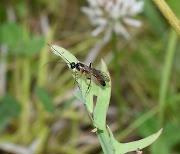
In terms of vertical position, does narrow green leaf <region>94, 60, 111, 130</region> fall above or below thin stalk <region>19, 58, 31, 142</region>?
below

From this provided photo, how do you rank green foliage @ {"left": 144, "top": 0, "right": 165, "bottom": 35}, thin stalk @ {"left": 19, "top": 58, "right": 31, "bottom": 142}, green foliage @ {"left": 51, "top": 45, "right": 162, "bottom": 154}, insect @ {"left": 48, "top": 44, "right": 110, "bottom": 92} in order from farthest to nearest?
green foliage @ {"left": 144, "top": 0, "right": 165, "bottom": 35} → thin stalk @ {"left": 19, "top": 58, "right": 31, "bottom": 142} → insect @ {"left": 48, "top": 44, "right": 110, "bottom": 92} → green foliage @ {"left": 51, "top": 45, "right": 162, "bottom": 154}

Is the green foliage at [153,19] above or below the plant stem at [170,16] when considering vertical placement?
above

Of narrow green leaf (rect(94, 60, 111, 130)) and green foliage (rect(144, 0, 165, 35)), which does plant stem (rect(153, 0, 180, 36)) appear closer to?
narrow green leaf (rect(94, 60, 111, 130))

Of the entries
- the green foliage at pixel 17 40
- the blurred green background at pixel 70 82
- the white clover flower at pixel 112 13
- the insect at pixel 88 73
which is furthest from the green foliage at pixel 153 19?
the insect at pixel 88 73

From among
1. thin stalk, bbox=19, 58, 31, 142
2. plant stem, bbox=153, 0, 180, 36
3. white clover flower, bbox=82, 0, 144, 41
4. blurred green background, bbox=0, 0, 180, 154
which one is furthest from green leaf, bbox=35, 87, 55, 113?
plant stem, bbox=153, 0, 180, 36

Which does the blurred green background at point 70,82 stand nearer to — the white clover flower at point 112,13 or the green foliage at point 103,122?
the white clover flower at point 112,13

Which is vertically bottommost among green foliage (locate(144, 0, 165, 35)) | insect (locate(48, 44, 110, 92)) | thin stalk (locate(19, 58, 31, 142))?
insect (locate(48, 44, 110, 92))

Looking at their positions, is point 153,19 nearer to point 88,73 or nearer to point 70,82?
point 70,82

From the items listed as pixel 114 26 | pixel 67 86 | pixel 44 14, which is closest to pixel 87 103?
pixel 114 26
